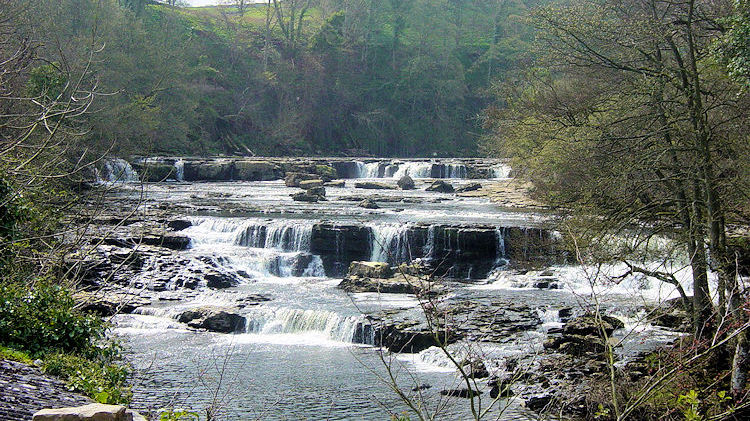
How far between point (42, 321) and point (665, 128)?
387 inches

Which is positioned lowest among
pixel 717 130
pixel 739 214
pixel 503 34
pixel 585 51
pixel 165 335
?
pixel 165 335

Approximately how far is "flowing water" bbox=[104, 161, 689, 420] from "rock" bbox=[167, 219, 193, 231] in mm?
177

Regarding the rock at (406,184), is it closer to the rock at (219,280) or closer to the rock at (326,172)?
the rock at (326,172)

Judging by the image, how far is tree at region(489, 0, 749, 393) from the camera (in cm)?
1112

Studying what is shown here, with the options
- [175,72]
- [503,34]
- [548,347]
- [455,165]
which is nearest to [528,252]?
[548,347]

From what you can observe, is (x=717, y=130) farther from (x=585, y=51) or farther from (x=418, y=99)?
(x=418, y=99)

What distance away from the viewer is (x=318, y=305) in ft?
59.4

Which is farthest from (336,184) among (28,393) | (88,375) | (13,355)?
(28,393)

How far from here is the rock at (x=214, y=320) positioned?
16.7 metres

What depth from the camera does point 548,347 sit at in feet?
45.6

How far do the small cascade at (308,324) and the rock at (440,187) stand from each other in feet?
69.3

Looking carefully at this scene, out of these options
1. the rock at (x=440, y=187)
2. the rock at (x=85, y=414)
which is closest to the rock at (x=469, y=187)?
the rock at (x=440, y=187)

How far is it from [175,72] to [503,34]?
39.2m

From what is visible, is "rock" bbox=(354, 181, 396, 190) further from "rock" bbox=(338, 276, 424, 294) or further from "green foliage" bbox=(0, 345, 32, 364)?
"green foliage" bbox=(0, 345, 32, 364)
